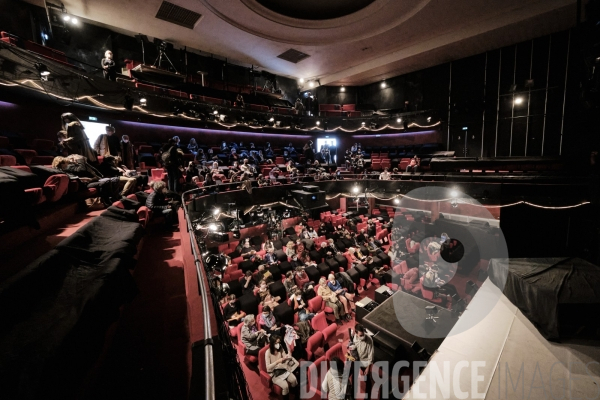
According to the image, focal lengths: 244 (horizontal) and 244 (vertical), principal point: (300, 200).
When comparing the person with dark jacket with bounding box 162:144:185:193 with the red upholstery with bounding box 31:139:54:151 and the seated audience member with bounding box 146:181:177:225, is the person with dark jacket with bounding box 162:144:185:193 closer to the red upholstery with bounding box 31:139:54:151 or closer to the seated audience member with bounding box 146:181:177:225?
the seated audience member with bounding box 146:181:177:225

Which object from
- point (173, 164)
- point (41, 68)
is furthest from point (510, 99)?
point (41, 68)

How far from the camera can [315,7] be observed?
873cm

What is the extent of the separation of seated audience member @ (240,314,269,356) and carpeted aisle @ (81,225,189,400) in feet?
6.93

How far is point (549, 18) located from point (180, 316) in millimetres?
15432

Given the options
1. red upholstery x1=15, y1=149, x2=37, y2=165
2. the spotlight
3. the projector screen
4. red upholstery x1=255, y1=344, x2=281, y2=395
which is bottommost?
red upholstery x1=255, y1=344, x2=281, y2=395

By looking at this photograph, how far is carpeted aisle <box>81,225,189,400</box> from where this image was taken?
167 cm

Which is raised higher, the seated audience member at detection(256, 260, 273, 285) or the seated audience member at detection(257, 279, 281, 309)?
the seated audience member at detection(256, 260, 273, 285)

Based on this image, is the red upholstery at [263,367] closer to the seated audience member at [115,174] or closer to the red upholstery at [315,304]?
the red upholstery at [315,304]

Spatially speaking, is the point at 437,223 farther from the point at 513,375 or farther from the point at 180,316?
the point at 180,316

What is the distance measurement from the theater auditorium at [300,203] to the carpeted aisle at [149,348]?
0.06ft

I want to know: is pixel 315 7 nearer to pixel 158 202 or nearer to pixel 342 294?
pixel 158 202

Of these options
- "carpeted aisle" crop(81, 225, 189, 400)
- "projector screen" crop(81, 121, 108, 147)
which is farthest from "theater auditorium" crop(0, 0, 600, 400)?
"projector screen" crop(81, 121, 108, 147)

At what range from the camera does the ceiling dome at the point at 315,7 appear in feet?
27.5

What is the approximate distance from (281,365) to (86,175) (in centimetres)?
475
